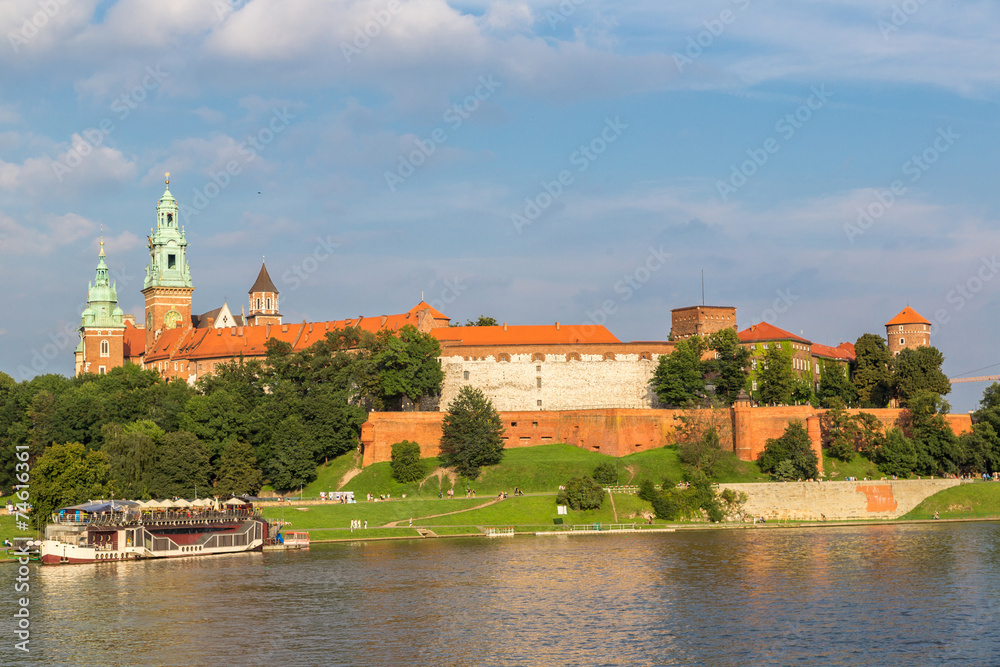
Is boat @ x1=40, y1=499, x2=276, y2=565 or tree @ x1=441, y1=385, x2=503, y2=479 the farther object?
tree @ x1=441, y1=385, x2=503, y2=479

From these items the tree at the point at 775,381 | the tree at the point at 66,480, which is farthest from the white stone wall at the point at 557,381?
the tree at the point at 66,480

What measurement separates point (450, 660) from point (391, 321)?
201 feet

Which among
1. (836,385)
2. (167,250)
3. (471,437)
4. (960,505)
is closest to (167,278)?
(167,250)

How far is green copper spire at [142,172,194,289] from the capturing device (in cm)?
10394

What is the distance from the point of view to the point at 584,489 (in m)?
62.5

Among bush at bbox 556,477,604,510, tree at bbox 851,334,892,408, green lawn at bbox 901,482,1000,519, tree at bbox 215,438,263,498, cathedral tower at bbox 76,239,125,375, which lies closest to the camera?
bush at bbox 556,477,604,510

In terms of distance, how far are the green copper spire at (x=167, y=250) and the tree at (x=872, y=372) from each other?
2261 inches

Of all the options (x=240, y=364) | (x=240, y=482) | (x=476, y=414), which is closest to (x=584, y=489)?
(x=476, y=414)

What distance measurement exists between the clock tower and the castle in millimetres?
89

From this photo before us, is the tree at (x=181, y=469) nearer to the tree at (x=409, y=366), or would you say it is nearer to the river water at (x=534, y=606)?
the river water at (x=534, y=606)

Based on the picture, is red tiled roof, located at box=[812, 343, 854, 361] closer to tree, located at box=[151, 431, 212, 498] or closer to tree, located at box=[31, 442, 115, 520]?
tree, located at box=[151, 431, 212, 498]

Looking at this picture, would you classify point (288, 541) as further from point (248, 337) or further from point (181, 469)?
point (248, 337)

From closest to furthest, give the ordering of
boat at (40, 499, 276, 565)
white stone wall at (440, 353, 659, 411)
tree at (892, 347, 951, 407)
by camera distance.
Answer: boat at (40, 499, 276, 565) → tree at (892, 347, 951, 407) → white stone wall at (440, 353, 659, 411)

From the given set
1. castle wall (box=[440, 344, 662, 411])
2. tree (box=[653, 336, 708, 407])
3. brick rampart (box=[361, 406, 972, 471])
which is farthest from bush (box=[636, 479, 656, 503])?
castle wall (box=[440, 344, 662, 411])
